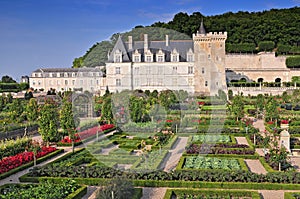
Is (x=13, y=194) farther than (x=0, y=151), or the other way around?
(x=0, y=151)

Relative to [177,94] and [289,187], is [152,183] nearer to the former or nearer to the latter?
[289,187]

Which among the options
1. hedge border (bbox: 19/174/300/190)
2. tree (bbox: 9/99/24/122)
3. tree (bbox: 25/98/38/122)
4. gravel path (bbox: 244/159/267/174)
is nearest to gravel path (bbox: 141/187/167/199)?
hedge border (bbox: 19/174/300/190)

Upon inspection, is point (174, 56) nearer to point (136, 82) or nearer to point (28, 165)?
point (136, 82)

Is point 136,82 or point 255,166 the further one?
point 136,82

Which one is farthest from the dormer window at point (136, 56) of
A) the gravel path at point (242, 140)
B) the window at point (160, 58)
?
the gravel path at point (242, 140)

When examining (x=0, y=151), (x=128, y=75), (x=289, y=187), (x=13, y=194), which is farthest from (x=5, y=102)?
(x=289, y=187)

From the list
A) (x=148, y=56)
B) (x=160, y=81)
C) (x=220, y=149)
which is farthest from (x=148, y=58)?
(x=220, y=149)

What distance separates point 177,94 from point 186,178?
23344mm

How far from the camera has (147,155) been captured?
14570mm

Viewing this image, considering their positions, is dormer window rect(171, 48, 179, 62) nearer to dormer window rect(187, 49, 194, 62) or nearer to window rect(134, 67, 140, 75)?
dormer window rect(187, 49, 194, 62)

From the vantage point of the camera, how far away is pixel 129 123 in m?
23.3

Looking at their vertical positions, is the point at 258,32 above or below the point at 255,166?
above

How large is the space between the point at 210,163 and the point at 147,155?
2.74 m

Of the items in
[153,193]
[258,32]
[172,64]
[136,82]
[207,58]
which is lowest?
[153,193]
